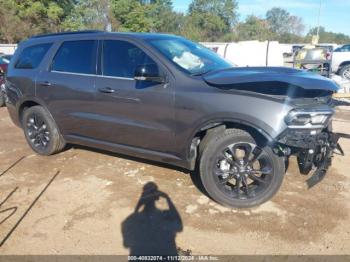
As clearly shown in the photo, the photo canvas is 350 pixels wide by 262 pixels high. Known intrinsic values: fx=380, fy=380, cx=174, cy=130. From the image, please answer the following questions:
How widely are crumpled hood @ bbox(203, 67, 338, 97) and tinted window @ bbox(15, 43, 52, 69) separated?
9.19 feet

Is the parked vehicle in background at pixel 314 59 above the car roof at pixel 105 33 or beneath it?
beneath

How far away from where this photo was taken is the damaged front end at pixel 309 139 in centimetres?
358

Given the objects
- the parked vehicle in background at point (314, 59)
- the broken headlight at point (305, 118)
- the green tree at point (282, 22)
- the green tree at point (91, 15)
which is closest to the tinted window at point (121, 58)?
the broken headlight at point (305, 118)

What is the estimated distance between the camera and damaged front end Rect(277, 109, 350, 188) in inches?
141

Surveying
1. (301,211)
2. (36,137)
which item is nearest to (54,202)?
(36,137)

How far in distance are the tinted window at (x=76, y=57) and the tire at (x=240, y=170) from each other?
76.6 inches

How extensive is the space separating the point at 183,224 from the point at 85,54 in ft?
8.50

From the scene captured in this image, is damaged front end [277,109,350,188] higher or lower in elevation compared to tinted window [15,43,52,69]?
lower

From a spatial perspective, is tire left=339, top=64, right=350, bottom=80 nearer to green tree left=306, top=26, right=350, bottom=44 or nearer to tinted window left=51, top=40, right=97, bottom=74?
tinted window left=51, top=40, right=97, bottom=74

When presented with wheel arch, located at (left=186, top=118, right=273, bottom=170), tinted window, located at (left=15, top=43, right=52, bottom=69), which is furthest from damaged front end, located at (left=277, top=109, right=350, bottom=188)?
tinted window, located at (left=15, top=43, right=52, bottom=69)

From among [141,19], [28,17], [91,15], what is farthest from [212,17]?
[28,17]

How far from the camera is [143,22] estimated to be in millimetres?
55219

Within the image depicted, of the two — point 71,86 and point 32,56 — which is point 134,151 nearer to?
point 71,86

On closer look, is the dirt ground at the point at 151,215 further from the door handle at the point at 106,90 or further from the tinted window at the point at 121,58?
the tinted window at the point at 121,58
